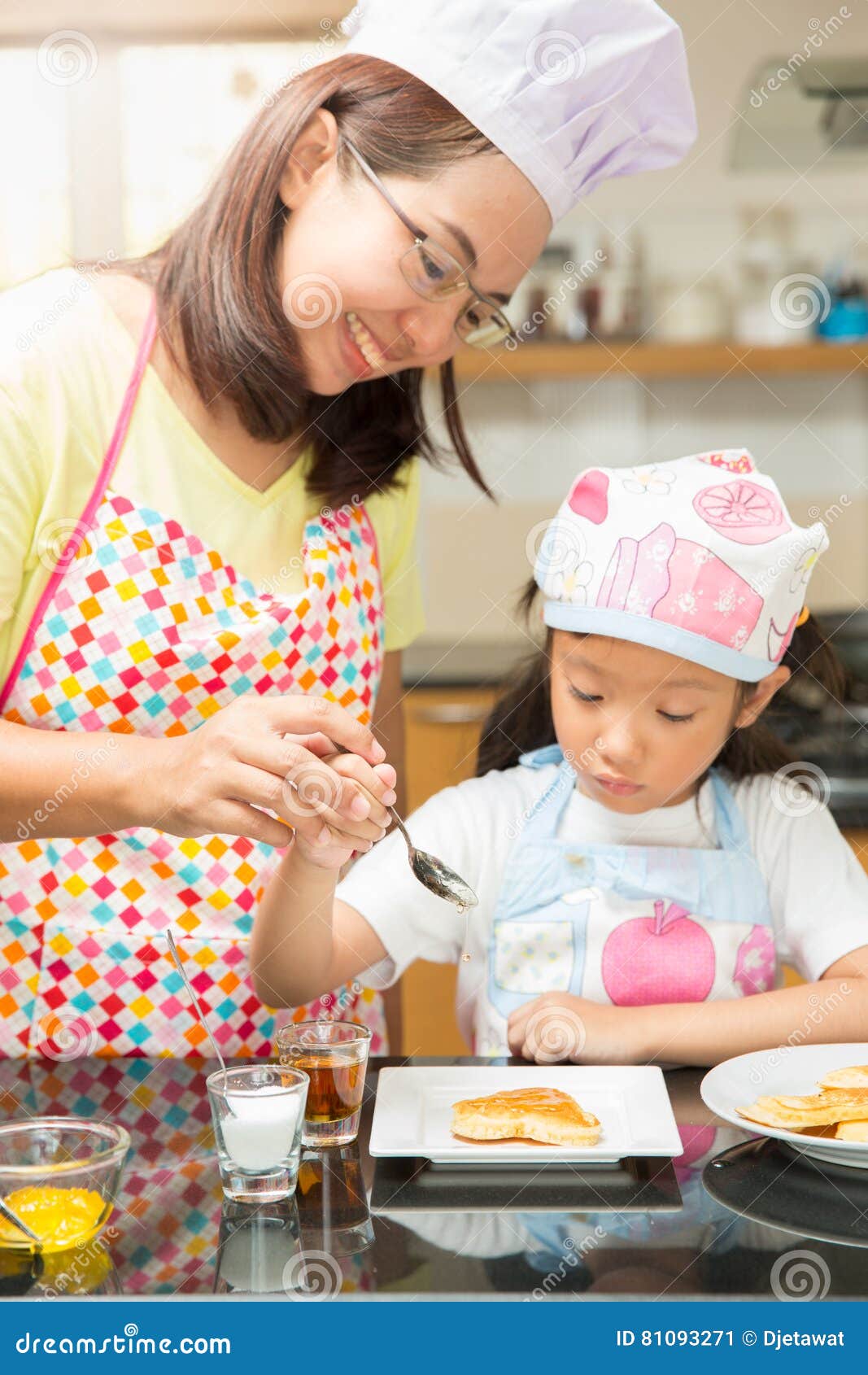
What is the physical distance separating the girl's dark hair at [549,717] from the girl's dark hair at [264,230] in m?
0.39

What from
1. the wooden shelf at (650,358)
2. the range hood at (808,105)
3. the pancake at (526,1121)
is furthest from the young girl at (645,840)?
the wooden shelf at (650,358)

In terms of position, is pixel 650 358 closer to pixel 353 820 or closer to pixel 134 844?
pixel 134 844

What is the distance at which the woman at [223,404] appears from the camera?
1.14 m

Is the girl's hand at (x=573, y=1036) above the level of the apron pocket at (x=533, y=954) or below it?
above

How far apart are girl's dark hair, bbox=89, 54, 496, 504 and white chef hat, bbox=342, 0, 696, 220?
25 mm

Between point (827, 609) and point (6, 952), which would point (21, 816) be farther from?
point (827, 609)

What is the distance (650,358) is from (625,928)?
7.54 feet

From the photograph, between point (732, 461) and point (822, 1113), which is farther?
point (732, 461)

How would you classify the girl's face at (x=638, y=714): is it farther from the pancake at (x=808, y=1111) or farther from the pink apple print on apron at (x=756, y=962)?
the pancake at (x=808, y=1111)

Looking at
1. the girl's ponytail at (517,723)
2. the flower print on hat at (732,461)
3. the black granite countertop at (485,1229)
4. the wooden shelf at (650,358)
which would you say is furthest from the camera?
the wooden shelf at (650,358)

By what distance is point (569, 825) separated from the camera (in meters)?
1.42

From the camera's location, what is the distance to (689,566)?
4.12ft

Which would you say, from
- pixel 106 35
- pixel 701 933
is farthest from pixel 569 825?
pixel 106 35

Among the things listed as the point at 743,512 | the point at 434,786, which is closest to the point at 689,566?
the point at 743,512
